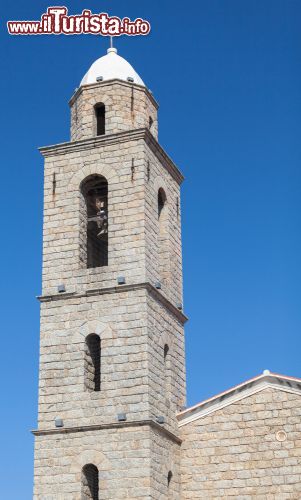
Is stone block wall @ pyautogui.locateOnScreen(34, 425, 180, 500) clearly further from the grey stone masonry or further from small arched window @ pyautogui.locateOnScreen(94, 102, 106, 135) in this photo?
small arched window @ pyautogui.locateOnScreen(94, 102, 106, 135)

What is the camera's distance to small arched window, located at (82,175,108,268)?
80.3ft

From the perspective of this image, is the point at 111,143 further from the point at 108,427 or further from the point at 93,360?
the point at 108,427

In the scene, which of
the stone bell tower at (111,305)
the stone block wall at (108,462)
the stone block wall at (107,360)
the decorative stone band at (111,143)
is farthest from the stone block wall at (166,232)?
the stone block wall at (108,462)

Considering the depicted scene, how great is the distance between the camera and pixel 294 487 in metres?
21.3

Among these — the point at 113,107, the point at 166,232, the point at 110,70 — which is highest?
the point at 110,70

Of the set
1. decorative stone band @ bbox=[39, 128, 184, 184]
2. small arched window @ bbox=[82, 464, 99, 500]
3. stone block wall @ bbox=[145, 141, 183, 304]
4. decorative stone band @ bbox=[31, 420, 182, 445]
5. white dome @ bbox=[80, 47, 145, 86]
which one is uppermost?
white dome @ bbox=[80, 47, 145, 86]

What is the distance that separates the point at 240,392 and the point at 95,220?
6.33m

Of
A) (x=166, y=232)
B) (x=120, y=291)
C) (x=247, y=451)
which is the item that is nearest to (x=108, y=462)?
(x=247, y=451)

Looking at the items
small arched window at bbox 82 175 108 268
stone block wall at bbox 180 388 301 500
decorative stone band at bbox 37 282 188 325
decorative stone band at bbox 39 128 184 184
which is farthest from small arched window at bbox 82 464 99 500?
decorative stone band at bbox 39 128 184 184

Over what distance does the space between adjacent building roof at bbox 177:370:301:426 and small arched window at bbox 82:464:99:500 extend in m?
2.92

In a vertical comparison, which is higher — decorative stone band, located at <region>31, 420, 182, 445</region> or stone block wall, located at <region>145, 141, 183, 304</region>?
stone block wall, located at <region>145, 141, 183, 304</region>

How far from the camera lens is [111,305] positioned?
73.9 ft

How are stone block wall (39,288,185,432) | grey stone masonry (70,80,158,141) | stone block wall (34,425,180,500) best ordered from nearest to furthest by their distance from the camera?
stone block wall (34,425,180,500) → stone block wall (39,288,185,432) → grey stone masonry (70,80,158,141)

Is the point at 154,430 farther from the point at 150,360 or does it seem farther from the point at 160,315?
the point at 160,315
